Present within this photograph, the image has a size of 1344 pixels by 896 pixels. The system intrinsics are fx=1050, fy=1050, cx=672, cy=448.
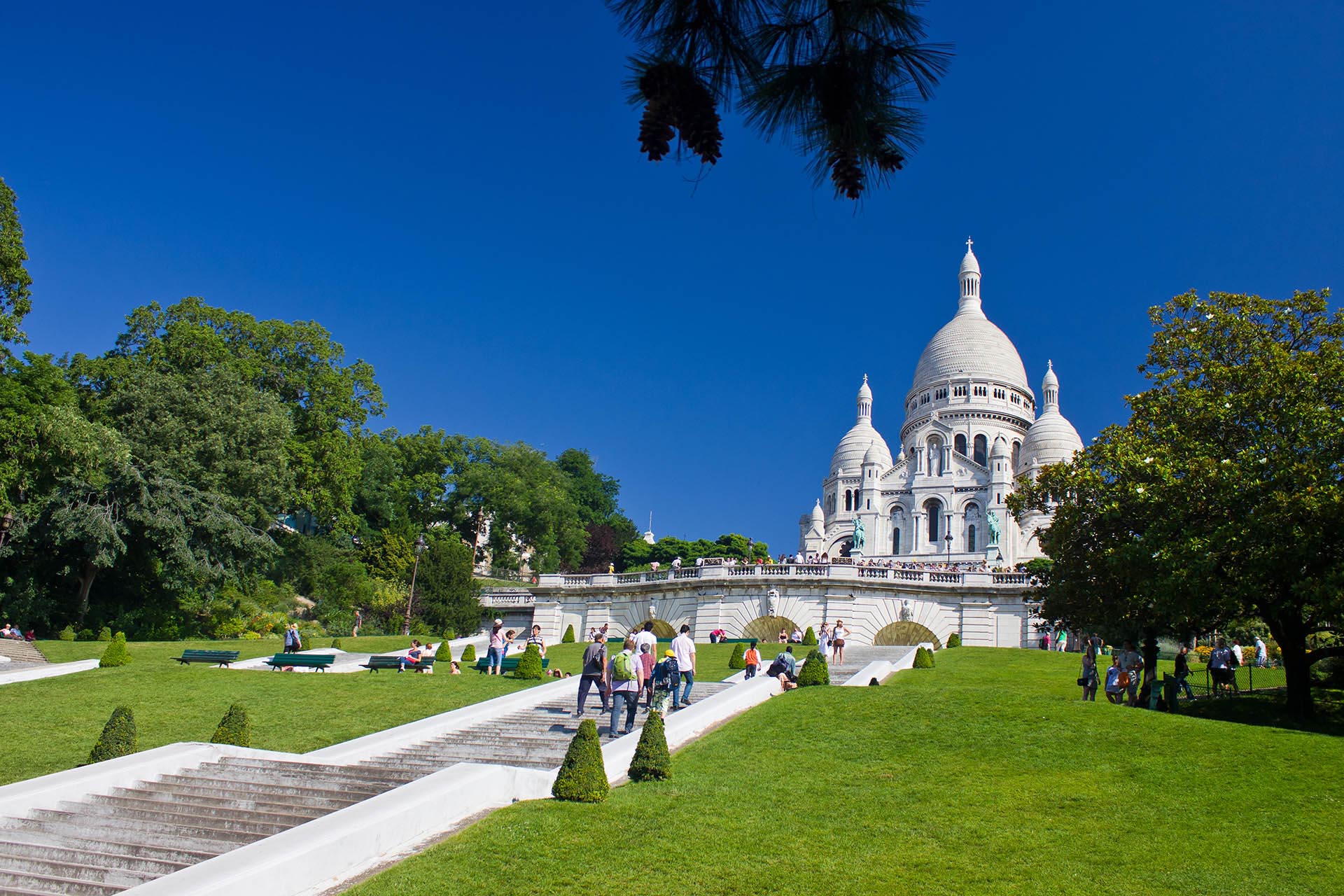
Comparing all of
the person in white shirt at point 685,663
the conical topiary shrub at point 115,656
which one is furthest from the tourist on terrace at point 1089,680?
the conical topiary shrub at point 115,656

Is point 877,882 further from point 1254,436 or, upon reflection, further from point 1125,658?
point 1254,436

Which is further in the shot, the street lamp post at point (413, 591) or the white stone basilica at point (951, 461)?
the white stone basilica at point (951, 461)

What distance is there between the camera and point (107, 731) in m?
15.0

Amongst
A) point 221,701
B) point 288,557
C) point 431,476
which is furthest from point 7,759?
point 431,476

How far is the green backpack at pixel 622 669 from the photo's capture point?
17328 millimetres

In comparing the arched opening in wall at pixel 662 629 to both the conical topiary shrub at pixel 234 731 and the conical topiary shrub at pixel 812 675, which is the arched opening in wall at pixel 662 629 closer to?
the conical topiary shrub at pixel 812 675

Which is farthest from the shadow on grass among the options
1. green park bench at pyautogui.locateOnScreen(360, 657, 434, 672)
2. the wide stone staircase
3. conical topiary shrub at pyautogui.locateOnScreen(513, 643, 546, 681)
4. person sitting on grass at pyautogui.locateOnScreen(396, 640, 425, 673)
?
person sitting on grass at pyautogui.locateOnScreen(396, 640, 425, 673)

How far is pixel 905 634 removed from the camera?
45.2m

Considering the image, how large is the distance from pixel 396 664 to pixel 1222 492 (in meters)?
20.9

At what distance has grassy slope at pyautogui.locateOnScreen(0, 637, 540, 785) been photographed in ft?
58.9

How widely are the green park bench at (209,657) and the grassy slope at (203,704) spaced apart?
1.61ft

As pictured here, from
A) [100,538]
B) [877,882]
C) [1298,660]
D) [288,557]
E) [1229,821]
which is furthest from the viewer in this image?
[288,557]

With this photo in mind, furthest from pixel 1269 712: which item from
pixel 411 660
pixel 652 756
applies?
pixel 411 660

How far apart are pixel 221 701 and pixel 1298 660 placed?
2191 cm
